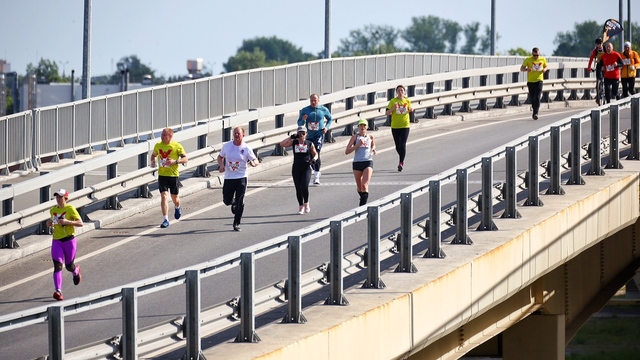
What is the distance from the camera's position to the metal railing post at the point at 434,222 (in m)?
13.1

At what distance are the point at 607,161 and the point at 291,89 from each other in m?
17.9

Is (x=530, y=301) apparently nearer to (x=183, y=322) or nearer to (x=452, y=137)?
(x=183, y=322)

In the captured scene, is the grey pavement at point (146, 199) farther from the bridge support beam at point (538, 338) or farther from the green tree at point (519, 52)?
the green tree at point (519, 52)

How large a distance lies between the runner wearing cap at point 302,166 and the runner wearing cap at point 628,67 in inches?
421

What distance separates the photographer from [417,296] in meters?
11.9

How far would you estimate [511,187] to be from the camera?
1516cm

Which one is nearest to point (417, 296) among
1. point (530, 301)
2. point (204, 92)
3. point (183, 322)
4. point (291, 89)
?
point (183, 322)

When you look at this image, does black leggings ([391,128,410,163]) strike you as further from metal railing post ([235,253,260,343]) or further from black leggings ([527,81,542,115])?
metal railing post ([235,253,260,343])

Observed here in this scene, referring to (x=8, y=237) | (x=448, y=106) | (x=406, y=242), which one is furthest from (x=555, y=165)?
(x=448, y=106)

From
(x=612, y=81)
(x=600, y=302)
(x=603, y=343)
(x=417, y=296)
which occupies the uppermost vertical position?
(x=612, y=81)

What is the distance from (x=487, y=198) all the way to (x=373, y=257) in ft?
9.78

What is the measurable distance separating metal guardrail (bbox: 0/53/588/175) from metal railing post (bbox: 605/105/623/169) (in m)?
12.5

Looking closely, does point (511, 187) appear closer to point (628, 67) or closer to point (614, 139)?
point (614, 139)

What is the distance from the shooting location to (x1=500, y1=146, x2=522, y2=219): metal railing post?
15117 millimetres
